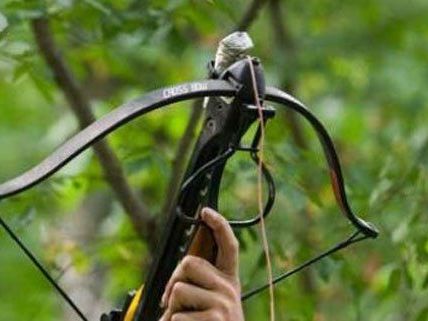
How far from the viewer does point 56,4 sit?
230cm

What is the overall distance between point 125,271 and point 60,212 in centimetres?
107

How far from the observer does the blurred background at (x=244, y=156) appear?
244 cm

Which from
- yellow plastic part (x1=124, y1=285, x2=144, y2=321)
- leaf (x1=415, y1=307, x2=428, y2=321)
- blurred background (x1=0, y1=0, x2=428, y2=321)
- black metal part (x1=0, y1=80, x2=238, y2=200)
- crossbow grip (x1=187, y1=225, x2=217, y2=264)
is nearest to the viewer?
black metal part (x1=0, y1=80, x2=238, y2=200)

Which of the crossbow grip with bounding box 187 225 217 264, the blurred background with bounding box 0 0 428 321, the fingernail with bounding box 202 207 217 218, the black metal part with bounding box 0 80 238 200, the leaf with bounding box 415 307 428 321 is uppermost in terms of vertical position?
the black metal part with bounding box 0 80 238 200

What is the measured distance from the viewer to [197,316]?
1.27 meters

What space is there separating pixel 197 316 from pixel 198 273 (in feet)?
0.14

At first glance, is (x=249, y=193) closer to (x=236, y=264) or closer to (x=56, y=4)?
(x=56, y=4)

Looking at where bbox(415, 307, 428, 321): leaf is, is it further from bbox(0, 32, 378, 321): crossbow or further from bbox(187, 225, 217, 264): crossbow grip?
bbox(187, 225, 217, 264): crossbow grip

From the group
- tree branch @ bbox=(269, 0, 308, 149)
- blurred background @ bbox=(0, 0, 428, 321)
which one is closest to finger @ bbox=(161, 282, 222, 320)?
blurred background @ bbox=(0, 0, 428, 321)

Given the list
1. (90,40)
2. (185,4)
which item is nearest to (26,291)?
(90,40)

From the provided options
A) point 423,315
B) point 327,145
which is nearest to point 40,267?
point 327,145

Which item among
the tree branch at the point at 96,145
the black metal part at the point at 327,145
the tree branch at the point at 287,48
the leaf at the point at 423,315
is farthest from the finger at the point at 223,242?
the tree branch at the point at 287,48

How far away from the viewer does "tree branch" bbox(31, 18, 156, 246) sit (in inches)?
99.3

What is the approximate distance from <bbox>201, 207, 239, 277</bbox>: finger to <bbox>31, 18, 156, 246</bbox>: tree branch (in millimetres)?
1240
